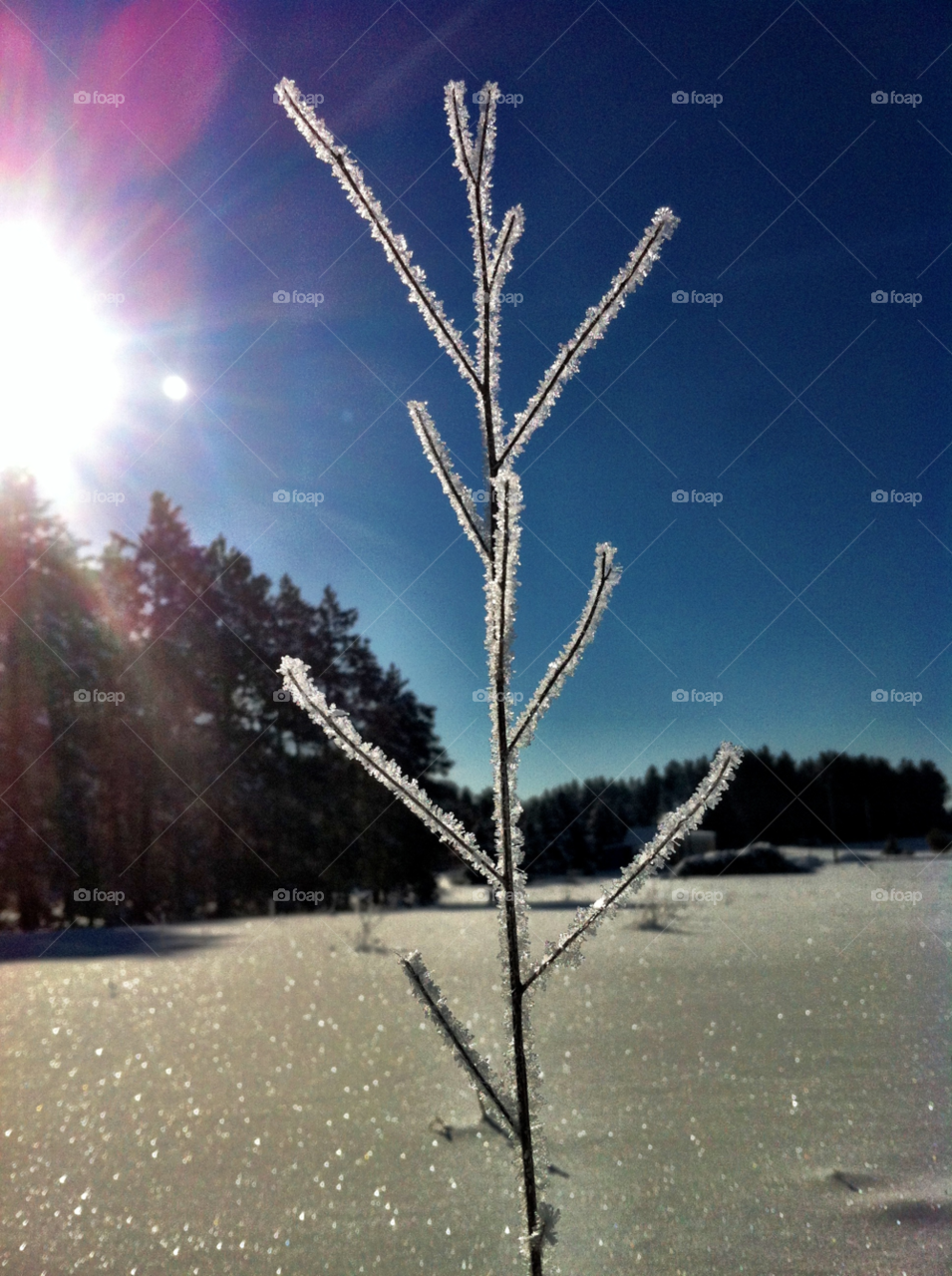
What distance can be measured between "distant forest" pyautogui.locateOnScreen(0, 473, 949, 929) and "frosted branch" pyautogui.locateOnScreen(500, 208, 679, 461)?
565 centimetres

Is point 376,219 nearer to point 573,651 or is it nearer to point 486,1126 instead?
point 573,651

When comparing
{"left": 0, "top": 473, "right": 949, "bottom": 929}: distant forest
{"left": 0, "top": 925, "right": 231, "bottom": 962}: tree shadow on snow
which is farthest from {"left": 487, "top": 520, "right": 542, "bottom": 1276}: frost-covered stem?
{"left": 0, "top": 473, "right": 949, "bottom": 929}: distant forest

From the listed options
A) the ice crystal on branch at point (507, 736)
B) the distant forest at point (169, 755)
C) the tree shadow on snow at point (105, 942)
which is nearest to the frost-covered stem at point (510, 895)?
the ice crystal on branch at point (507, 736)

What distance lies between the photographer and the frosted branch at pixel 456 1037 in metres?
0.56

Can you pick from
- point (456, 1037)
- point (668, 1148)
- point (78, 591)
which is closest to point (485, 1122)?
point (668, 1148)

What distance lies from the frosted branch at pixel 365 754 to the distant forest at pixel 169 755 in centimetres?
563

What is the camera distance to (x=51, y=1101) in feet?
5.96

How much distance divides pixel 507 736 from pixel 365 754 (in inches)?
4.3

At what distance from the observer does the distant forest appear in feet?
22.4

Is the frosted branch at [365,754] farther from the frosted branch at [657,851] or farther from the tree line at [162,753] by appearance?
the tree line at [162,753]

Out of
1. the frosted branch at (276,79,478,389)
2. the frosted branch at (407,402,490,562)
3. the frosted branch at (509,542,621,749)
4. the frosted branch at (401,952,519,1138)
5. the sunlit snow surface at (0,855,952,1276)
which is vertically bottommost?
the sunlit snow surface at (0,855,952,1276)

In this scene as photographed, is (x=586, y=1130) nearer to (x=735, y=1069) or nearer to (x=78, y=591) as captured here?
(x=735, y=1069)

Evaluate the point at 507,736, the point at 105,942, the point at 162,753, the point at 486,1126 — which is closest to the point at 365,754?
the point at 507,736

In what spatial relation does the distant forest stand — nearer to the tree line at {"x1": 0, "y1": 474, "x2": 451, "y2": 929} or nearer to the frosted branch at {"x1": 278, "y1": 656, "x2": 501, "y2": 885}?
the tree line at {"x1": 0, "y1": 474, "x2": 451, "y2": 929}
